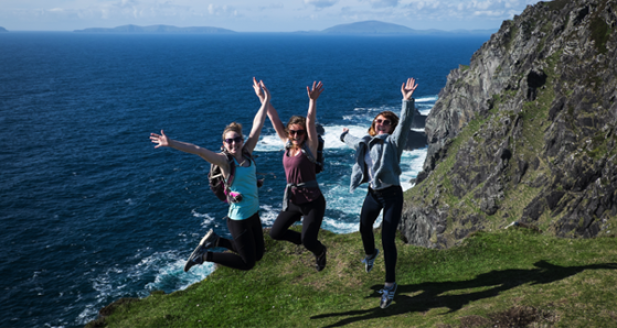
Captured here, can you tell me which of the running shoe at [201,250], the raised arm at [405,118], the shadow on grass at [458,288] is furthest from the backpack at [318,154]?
the shadow on grass at [458,288]

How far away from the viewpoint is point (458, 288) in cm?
1467

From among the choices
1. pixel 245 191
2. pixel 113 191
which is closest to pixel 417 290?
pixel 245 191

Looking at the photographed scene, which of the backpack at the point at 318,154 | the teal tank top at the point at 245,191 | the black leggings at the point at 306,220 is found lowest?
the black leggings at the point at 306,220

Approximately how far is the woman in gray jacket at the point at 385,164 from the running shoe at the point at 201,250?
→ 4195mm

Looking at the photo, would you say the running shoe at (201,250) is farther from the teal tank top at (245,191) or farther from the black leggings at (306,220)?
the black leggings at (306,220)

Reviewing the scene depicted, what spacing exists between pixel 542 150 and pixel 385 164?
2215 inches

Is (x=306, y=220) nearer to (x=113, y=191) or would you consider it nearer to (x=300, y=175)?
(x=300, y=175)

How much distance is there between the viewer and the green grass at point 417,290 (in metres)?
12.0

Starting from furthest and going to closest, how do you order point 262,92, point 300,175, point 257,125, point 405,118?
point 262,92
point 300,175
point 257,125
point 405,118

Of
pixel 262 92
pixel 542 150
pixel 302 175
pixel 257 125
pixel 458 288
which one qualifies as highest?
pixel 262 92

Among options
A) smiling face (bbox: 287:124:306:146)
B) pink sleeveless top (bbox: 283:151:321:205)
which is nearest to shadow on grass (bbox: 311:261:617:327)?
pink sleeveless top (bbox: 283:151:321:205)

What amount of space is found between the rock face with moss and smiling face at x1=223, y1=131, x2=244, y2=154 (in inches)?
1864

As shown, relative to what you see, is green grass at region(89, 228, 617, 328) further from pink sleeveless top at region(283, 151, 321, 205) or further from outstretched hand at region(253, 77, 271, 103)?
outstretched hand at region(253, 77, 271, 103)

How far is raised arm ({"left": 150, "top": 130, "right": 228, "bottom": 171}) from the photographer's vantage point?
9133 millimetres
